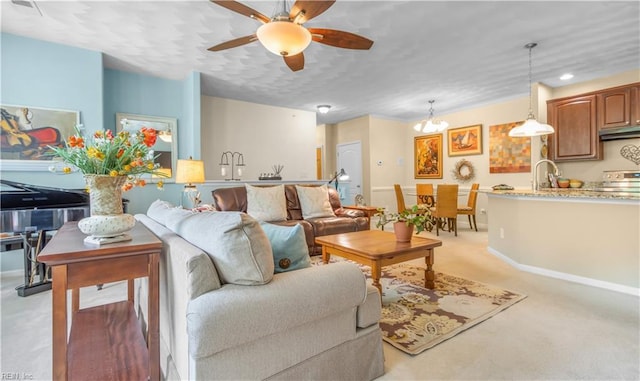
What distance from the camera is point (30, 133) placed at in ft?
10.9

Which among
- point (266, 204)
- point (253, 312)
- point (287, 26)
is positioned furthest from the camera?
point (266, 204)

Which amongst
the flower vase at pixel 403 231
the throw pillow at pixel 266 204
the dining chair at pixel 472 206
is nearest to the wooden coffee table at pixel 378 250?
the flower vase at pixel 403 231

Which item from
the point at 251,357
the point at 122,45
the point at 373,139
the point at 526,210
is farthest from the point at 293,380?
the point at 373,139

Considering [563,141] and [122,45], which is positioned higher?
[122,45]

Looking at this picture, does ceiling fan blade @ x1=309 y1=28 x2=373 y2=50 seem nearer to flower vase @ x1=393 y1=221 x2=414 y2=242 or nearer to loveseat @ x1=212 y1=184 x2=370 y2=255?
flower vase @ x1=393 y1=221 x2=414 y2=242

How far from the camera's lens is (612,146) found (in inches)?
172

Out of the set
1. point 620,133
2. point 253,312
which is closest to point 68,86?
point 253,312

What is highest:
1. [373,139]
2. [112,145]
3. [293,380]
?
[373,139]

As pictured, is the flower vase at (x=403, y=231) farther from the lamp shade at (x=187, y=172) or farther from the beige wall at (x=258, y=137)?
the beige wall at (x=258, y=137)

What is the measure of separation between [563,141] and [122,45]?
6346 millimetres

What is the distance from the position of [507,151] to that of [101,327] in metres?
6.48

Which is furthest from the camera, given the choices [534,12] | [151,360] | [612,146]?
[612,146]

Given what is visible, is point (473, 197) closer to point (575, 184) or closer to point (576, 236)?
point (575, 184)

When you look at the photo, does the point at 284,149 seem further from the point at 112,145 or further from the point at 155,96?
the point at 112,145
